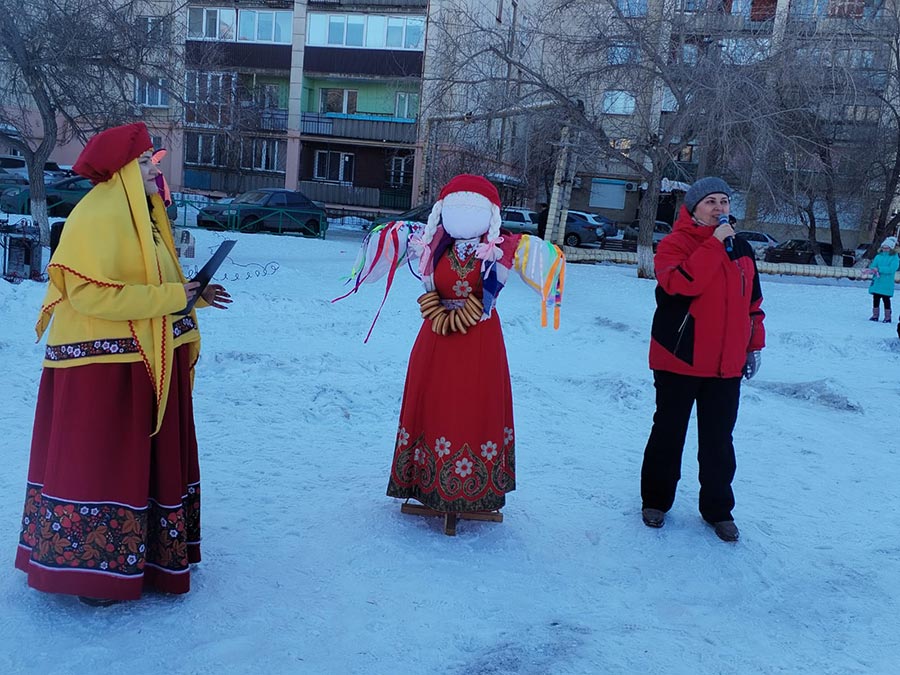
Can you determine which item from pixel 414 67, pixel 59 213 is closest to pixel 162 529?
pixel 59 213

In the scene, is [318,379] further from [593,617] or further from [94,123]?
[94,123]

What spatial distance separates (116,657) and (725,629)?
7.16 ft

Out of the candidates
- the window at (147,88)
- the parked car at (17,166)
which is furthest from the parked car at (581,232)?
the parked car at (17,166)

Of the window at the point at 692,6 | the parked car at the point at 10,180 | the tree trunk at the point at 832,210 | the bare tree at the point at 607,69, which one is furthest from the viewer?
the parked car at the point at 10,180

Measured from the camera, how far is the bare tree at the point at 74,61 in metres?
11.6

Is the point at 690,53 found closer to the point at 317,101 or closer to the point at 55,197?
the point at 55,197

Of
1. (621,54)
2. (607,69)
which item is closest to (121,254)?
(607,69)

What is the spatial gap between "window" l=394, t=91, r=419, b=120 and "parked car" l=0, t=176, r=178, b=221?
524 inches

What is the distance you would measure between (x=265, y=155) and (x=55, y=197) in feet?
42.4

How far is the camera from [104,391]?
270 centimetres

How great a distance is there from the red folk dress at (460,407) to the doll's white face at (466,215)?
0.10 m

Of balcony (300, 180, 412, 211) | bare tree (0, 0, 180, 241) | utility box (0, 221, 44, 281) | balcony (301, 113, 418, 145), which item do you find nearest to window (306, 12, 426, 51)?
balcony (301, 113, 418, 145)

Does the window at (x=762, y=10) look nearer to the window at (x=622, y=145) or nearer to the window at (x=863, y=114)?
the window at (x=863, y=114)

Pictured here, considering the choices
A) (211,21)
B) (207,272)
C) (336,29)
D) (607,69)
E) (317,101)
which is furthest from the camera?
(317,101)
